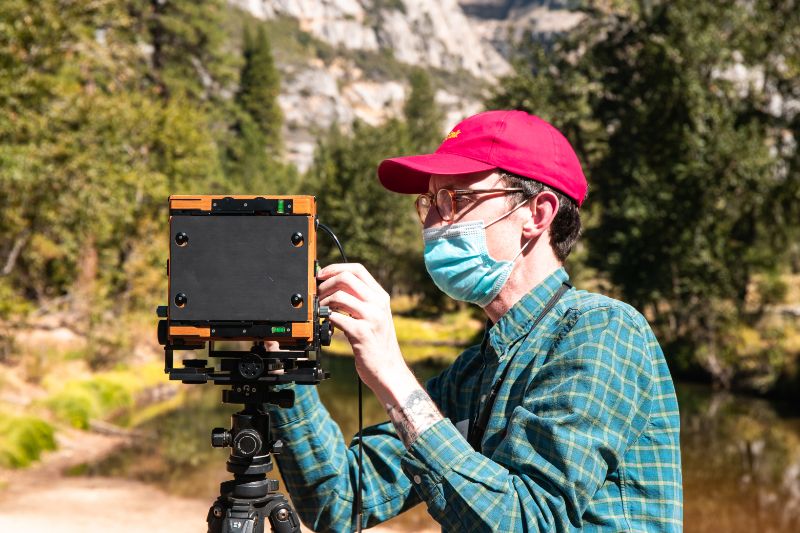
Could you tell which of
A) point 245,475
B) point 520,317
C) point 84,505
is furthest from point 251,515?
point 84,505

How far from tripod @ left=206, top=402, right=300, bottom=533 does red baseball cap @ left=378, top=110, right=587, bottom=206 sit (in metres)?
0.79

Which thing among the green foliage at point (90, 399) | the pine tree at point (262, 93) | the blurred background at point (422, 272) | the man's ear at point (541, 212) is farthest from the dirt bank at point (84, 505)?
the pine tree at point (262, 93)

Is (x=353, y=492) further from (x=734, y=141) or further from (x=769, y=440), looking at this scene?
(x=734, y=141)

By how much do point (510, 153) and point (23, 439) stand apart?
1115 centimetres

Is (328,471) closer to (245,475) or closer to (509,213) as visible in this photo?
(245,475)

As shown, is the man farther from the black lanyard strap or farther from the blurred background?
the blurred background

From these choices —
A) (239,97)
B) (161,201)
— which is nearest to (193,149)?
(161,201)

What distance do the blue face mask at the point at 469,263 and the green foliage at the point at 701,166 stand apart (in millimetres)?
19453

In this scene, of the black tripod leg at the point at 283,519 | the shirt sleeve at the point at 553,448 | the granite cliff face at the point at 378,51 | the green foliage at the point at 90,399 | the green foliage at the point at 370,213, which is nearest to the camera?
the shirt sleeve at the point at 553,448

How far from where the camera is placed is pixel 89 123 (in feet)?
48.6

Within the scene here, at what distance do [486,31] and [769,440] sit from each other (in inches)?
7503

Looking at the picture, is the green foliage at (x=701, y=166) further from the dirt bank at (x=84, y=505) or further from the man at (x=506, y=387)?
the man at (x=506, y=387)

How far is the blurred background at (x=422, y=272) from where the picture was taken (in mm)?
11336

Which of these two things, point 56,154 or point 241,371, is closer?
point 241,371
